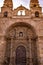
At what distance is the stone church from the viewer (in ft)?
58.5

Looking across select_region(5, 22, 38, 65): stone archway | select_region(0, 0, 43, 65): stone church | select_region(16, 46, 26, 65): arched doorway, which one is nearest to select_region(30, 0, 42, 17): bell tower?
select_region(0, 0, 43, 65): stone church

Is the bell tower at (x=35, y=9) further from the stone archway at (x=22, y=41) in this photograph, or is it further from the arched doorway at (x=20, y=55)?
the arched doorway at (x=20, y=55)

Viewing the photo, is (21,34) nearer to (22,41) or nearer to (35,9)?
(22,41)

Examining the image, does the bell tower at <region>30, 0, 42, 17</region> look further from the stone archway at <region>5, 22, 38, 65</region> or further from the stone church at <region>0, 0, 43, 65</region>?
the stone archway at <region>5, 22, 38, 65</region>

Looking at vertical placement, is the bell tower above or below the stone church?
above

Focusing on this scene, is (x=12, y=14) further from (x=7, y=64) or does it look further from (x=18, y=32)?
(x=7, y=64)

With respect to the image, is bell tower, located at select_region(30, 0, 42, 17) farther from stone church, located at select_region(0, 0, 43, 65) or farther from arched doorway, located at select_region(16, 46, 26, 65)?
arched doorway, located at select_region(16, 46, 26, 65)

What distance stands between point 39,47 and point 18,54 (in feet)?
10.8

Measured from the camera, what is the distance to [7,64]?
58.3 ft

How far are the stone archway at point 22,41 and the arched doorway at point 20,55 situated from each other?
312mm

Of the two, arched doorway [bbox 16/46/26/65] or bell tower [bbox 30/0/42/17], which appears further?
bell tower [bbox 30/0/42/17]

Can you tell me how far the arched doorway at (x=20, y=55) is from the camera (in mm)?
18359

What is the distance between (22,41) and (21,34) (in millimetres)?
1064

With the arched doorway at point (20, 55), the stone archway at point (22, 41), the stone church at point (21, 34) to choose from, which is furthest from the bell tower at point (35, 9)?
the arched doorway at point (20, 55)
